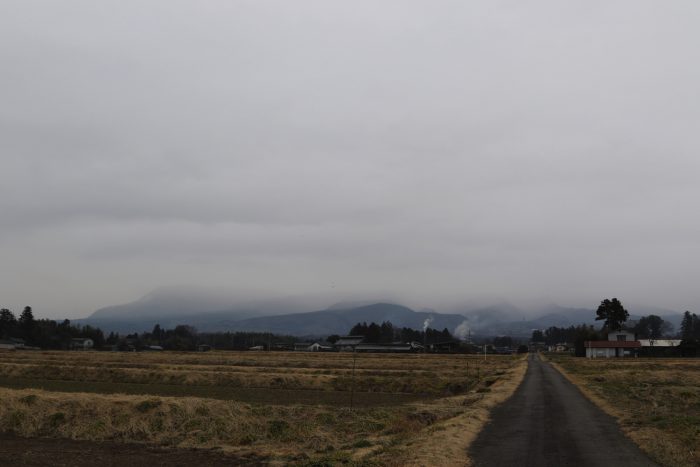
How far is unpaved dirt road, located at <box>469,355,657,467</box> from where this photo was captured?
14.8 metres

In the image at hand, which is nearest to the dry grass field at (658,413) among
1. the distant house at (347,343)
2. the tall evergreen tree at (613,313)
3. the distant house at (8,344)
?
the tall evergreen tree at (613,313)

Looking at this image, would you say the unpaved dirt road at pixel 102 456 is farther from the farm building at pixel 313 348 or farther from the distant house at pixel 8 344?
the farm building at pixel 313 348

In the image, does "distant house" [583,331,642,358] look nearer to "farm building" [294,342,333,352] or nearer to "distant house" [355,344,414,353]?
"distant house" [355,344,414,353]

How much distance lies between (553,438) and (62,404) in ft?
64.3

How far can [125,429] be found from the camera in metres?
21.0

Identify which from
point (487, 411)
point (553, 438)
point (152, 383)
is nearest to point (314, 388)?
point (152, 383)

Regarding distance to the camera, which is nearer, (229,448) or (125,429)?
(229,448)

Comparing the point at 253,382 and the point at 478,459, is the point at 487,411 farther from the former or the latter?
the point at 253,382

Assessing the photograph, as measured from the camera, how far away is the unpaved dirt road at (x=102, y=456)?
53.0 feet

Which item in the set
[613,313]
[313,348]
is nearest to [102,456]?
[613,313]

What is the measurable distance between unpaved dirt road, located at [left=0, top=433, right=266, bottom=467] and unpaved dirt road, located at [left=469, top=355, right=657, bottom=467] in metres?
6.92

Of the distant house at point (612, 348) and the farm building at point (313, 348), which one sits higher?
the distant house at point (612, 348)

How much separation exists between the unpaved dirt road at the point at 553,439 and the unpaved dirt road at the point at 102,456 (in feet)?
22.7

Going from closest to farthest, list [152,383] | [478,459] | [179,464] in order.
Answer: [478,459] → [179,464] → [152,383]
